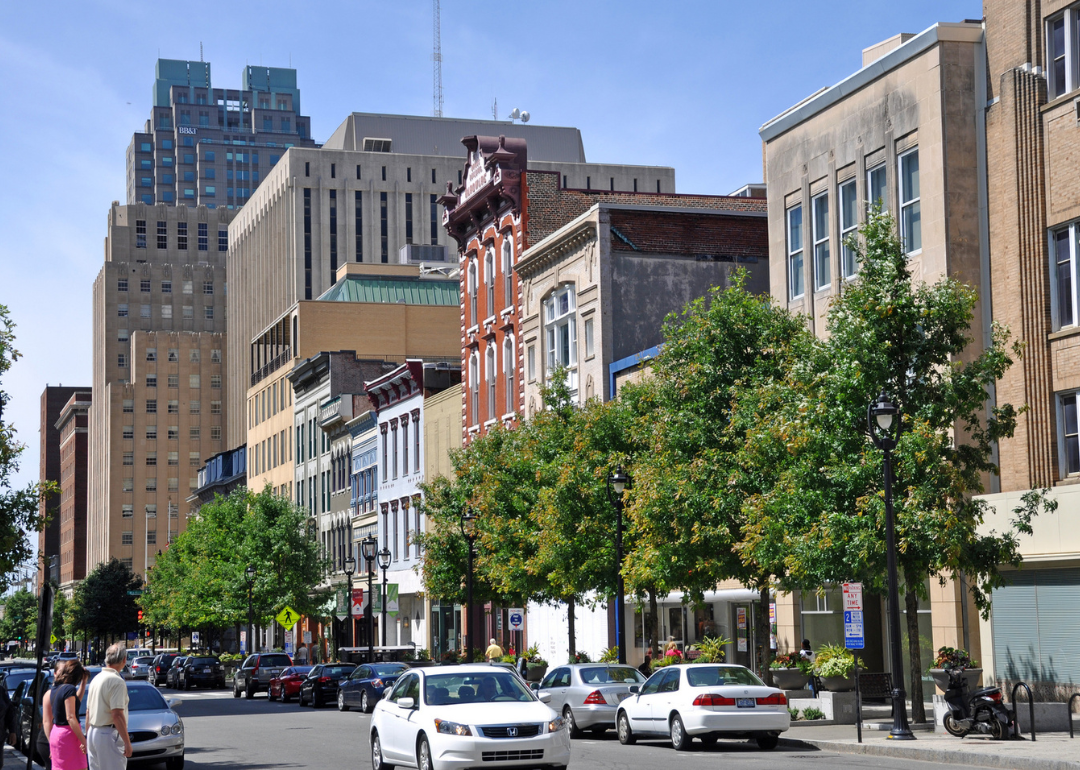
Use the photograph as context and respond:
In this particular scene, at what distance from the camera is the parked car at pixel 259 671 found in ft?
179

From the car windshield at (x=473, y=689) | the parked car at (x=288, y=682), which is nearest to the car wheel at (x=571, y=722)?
the car windshield at (x=473, y=689)

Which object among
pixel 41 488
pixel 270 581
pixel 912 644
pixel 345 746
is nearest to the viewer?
pixel 912 644

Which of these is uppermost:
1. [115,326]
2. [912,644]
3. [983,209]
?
[115,326]

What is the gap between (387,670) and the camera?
40250mm

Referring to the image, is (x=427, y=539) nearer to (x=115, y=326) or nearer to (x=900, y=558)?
(x=900, y=558)

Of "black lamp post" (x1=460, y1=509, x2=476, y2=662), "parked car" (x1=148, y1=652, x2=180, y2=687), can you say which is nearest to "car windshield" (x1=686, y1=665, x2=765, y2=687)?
"black lamp post" (x1=460, y1=509, x2=476, y2=662)

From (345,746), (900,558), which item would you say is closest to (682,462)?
(900,558)

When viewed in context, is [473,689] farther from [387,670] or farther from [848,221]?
[387,670]

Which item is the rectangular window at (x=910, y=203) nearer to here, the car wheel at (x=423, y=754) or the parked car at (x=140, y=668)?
the car wheel at (x=423, y=754)

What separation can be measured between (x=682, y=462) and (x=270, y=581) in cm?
4797

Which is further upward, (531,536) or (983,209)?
(983,209)

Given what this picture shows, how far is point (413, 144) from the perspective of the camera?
6270 inches

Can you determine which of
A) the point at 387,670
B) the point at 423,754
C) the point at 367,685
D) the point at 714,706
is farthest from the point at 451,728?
the point at 367,685

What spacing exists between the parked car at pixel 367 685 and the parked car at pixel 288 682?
24.4 ft
